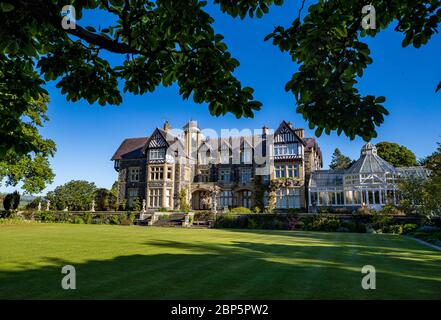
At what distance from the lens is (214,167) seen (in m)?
42.8

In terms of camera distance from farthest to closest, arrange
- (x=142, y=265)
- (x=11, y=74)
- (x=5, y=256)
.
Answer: (x=5, y=256), (x=142, y=265), (x=11, y=74)

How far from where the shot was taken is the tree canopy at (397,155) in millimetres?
49062

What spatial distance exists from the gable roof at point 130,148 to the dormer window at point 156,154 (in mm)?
2863

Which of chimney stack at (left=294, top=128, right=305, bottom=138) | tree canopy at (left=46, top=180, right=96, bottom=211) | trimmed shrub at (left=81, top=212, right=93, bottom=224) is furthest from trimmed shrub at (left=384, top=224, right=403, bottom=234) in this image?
tree canopy at (left=46, top=180, right=96, bottom=211)

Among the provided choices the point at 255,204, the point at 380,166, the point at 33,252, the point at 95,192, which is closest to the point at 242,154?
the point at 255,204

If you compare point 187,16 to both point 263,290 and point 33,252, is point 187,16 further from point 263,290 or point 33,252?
point 33,252

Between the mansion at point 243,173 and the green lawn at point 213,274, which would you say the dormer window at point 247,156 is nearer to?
the mansion at point 243,173

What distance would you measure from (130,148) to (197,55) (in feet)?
144

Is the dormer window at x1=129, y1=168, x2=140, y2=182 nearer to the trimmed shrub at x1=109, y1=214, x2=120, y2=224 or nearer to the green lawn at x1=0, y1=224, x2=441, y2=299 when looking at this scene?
the trimmed shrub at x1=109, y1=214, x2=120, y2=224

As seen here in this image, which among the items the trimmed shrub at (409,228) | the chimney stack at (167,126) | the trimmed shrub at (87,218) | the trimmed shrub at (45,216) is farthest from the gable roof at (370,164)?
the trimmed shrub at (45,216)

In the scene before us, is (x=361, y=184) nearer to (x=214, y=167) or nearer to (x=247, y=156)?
(x=247, y=156)

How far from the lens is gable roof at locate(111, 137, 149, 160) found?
4479 centimetres

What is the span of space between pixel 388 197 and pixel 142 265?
28786mm

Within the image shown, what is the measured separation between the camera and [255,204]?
125 ft
